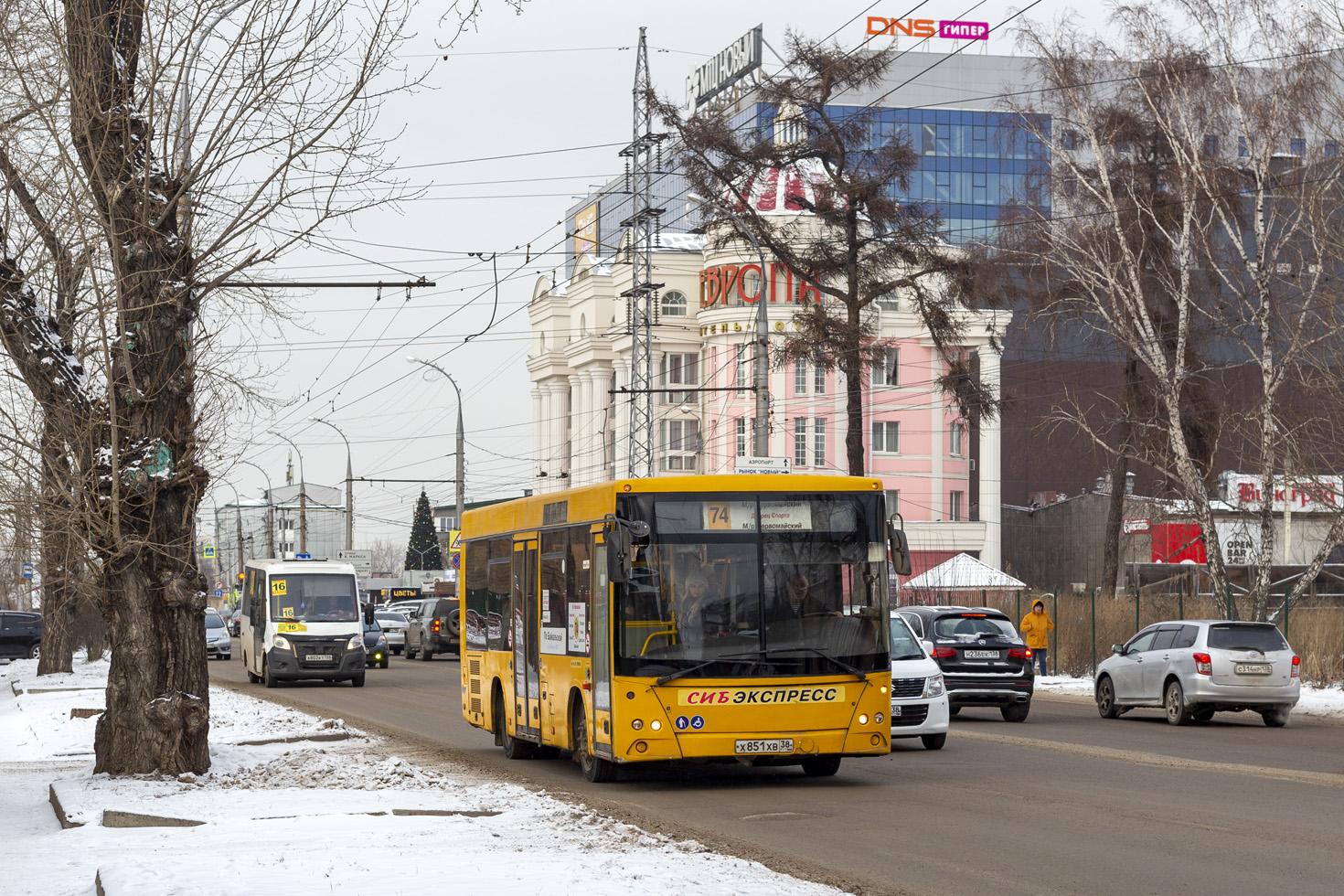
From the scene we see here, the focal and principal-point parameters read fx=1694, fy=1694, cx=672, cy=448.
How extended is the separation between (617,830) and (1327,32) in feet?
89.9

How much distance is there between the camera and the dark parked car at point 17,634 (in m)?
52.1

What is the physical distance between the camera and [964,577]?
53.4 metres

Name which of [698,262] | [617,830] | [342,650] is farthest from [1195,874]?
[698,262]

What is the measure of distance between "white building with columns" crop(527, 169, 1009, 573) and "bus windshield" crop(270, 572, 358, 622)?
36697mm

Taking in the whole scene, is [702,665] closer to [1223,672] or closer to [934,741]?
[934,741]

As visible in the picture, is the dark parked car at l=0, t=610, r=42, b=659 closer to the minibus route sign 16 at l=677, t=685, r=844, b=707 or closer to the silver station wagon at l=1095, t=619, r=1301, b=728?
the silver station wagon at l=1095, t=619, r=1301, b=728

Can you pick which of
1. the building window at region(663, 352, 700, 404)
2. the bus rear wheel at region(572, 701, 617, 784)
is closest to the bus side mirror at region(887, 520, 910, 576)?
the bus rear wheel at region(572, 701, 617, 784)

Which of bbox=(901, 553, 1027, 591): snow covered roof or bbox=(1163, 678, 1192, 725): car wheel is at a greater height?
bbox=(901, 553, 1027, 591): snow covered roof

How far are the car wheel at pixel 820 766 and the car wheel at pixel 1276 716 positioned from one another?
1093 cm

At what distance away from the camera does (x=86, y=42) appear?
13.8 metres

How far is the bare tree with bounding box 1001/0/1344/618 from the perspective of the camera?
31672mm

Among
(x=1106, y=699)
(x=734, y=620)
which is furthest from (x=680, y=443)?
(x=734, y=620)

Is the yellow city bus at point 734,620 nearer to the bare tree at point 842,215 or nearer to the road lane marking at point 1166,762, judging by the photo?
the road lane marking at point 1166,762

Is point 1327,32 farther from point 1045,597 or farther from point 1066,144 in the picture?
point 1045,597
